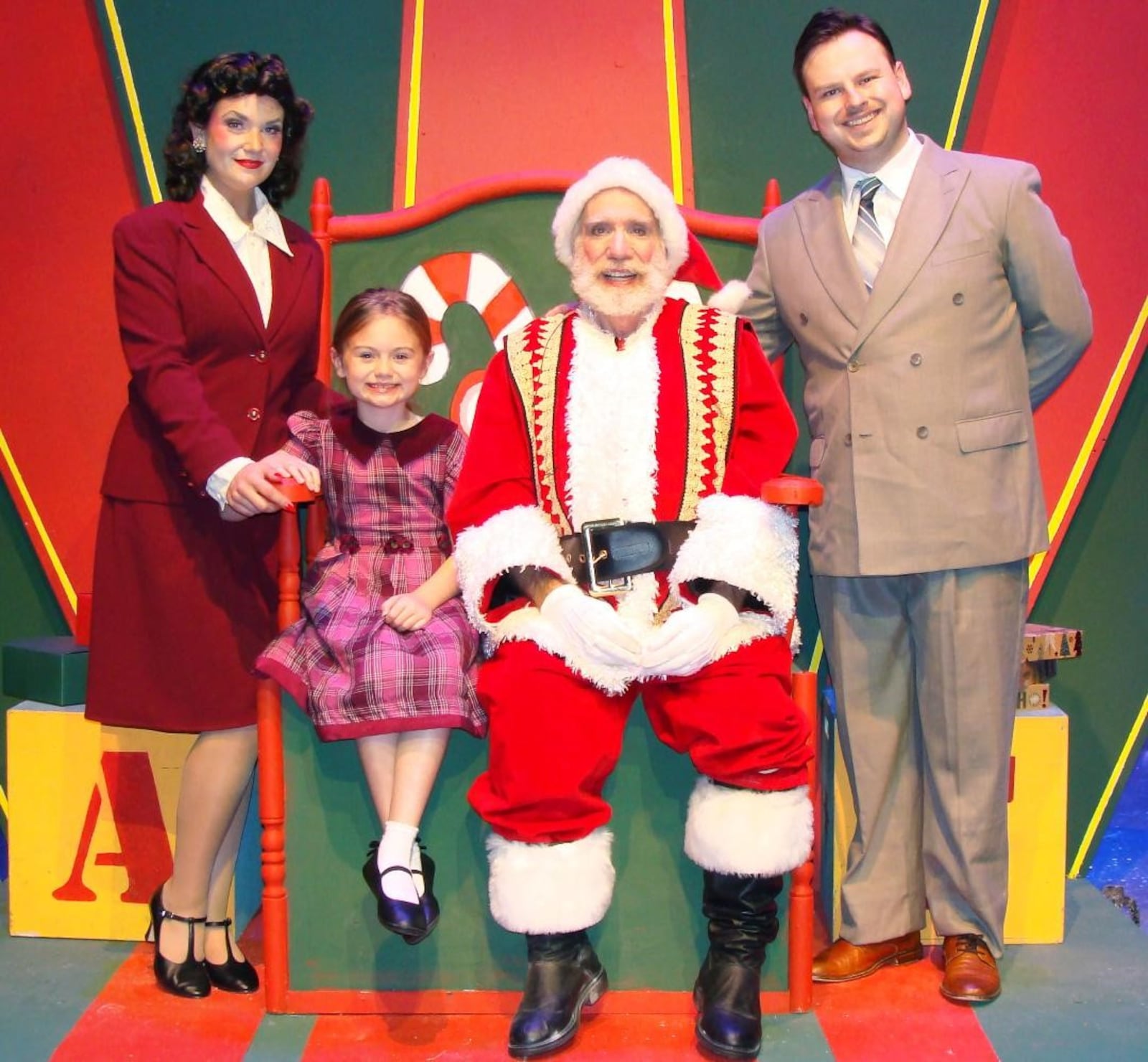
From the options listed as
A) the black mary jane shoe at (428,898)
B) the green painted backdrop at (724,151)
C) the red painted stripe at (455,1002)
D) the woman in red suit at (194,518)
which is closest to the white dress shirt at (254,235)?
the woman in red suit at (194,518)

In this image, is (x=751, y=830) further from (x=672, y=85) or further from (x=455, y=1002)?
(x=672, y=85)

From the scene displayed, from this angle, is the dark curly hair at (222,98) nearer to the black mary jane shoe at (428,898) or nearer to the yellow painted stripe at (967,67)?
the black mary jane shoe at (428,898)

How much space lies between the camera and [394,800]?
2.29 metres

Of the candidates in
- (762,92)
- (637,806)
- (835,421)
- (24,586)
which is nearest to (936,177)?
(835,421)

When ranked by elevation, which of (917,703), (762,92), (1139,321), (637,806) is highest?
(762,92)

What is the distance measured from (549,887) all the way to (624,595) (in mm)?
550

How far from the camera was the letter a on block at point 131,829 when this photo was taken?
2818 millimetres

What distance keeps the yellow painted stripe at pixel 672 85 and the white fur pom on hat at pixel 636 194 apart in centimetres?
Result: 69

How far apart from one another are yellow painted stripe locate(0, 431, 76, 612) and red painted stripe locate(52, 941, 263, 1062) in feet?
3.90

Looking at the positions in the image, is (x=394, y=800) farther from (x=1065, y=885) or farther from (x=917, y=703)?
(x=1065, y=885)

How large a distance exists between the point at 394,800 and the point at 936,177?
1603 mm

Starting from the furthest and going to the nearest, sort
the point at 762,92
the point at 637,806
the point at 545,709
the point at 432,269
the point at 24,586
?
the point at 24,586, the point at 762,92, the point at 432,269, the point at 637,806, the point at 545,709

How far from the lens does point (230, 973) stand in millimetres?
2551

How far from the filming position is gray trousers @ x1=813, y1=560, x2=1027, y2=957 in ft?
8.15
